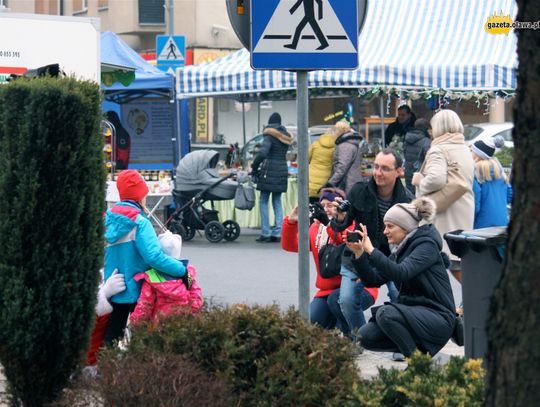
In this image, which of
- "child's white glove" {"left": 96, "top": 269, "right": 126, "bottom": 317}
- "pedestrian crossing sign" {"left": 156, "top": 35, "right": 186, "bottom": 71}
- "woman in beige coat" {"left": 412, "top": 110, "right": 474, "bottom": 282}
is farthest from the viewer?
"pedestrian crossing sign" {"left": 156, "top": 35, "right": 186, "bottom": 71}

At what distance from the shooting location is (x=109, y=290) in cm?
717

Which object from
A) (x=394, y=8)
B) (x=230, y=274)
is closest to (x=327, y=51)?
(x=230, y=274)

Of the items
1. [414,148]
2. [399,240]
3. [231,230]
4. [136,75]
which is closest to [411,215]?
[399,240]

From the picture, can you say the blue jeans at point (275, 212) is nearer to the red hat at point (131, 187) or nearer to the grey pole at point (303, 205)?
the red hat at point (131, 187)

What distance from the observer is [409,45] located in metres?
18.0

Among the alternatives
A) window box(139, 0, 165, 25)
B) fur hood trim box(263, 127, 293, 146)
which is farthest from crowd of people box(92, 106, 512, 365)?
window box(139, 0, 165, 25)

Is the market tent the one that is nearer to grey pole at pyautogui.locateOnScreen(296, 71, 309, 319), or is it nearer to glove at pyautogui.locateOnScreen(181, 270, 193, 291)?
glove at pyautogui.locateOnScreen(181, 270, 193, 291)

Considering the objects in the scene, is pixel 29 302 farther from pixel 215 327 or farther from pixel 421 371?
pixel 421 371

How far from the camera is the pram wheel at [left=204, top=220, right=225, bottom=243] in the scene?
16812mm

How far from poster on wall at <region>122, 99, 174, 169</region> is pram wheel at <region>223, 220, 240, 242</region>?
3573 mm

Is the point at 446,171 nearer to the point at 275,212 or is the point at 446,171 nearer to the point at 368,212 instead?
the point at 368,212

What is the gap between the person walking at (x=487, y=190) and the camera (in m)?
10.5

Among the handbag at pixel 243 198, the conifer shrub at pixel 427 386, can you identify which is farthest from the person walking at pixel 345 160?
the conifer shrub at pixel 427 386

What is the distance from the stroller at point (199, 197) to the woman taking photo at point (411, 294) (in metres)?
9.84
